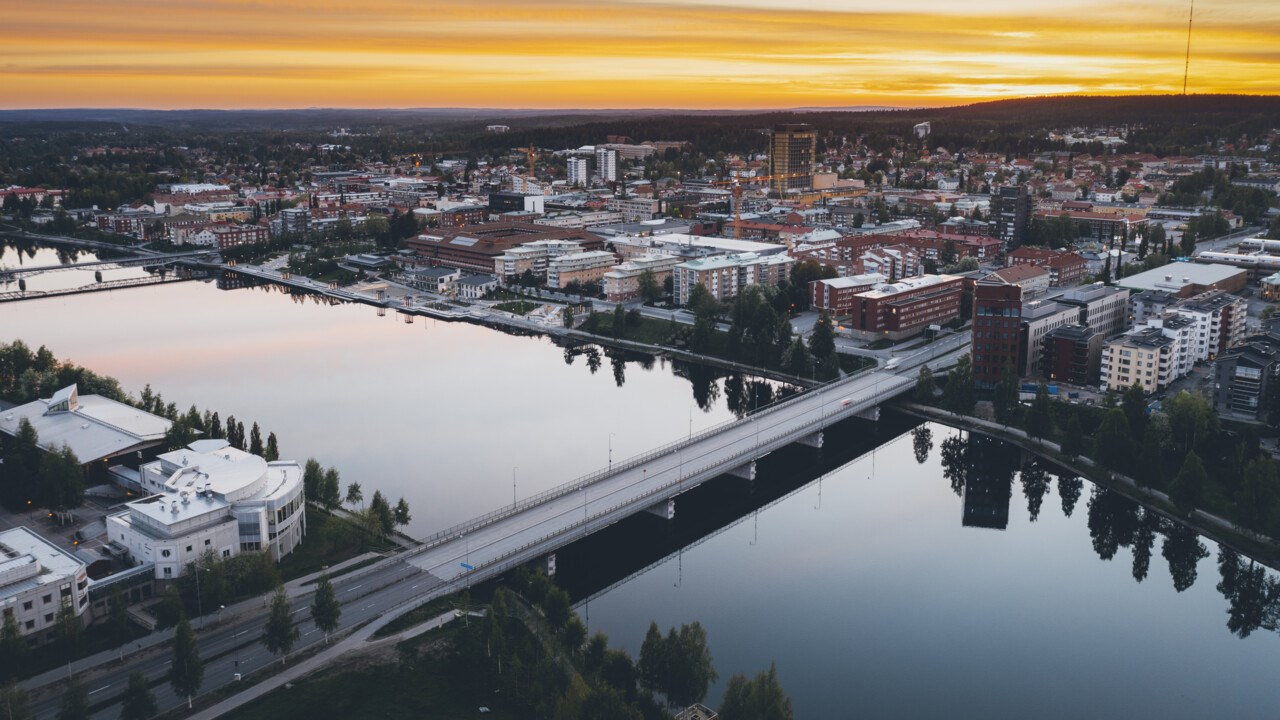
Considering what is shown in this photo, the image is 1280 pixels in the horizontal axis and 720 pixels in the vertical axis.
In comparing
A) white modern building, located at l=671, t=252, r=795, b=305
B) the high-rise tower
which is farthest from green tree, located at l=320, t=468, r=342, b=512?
the high-rise tower

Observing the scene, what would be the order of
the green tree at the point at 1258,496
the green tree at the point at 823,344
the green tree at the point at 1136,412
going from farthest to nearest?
the green tree at the point at 823,344 → the green tree at the point at 1136,412 → the green tree at the point at 1258,496

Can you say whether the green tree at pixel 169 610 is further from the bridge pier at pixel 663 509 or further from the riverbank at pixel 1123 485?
the riverbank at pixel 1123 485

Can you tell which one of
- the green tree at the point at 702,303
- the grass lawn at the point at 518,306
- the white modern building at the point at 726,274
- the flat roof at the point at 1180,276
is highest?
the flat roof at the point at 1180,276

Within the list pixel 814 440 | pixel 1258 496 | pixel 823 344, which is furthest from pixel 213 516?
pixel 823 344

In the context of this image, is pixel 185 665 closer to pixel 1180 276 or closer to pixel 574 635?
pixel 574 635

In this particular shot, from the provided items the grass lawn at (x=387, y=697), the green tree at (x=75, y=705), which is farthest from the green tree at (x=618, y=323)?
the green tree at (x=75, y=705)

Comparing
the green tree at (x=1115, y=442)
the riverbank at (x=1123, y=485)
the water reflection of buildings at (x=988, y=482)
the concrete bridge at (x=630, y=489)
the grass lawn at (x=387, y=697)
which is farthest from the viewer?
the green tree at (x=1115, y=442)
